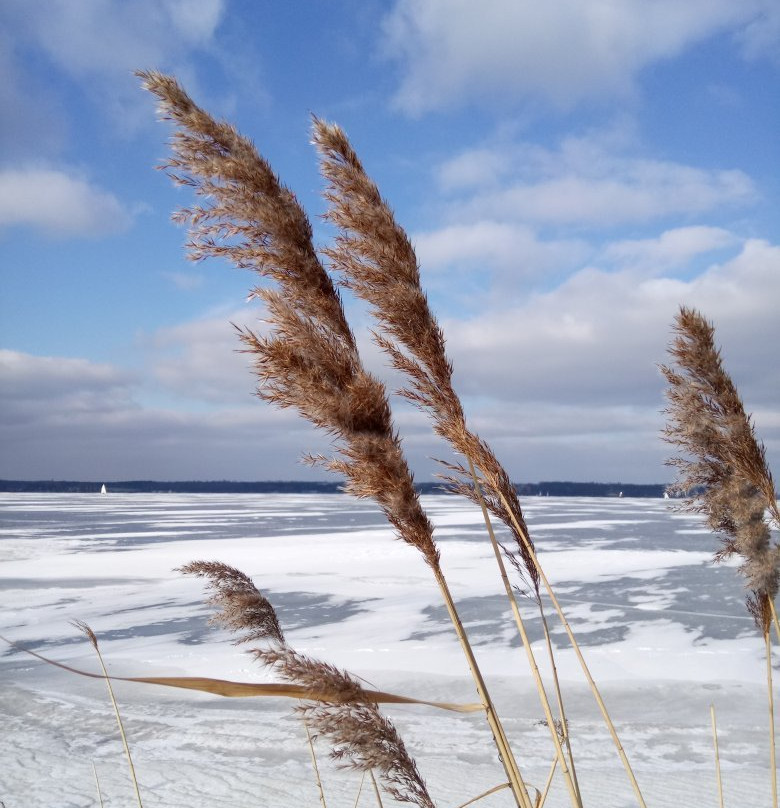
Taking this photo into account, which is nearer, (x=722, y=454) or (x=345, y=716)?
(x=345, y=716)

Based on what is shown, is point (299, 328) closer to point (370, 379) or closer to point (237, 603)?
point (370, 379)

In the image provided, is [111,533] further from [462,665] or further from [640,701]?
[640,701]

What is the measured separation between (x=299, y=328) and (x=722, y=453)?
113cm

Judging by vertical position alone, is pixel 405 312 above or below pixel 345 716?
above

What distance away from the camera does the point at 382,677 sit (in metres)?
5.40

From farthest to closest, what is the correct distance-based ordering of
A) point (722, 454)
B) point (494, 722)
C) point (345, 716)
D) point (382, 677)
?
point (382, 677) → point (722, 454) → point (494, 722) → point (345, 716)

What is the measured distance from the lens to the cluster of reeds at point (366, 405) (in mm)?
1425

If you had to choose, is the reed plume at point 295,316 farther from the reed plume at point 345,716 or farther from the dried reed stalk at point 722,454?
the dried reed stalk at point 722,454

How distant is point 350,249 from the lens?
1.73 m

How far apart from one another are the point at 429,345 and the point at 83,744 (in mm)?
3525

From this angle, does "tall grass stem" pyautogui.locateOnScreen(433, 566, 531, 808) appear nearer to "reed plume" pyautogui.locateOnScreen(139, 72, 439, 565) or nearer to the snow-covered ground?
"reed plume" pyautogui.locateOnScreen(139, 72, 439, 565)

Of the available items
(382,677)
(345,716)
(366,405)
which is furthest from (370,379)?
(382,677)

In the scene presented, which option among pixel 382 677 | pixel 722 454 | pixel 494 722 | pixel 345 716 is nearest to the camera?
pixel 345 716

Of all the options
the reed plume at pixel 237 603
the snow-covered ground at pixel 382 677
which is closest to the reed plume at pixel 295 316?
the reed plume at pixel 237 603
